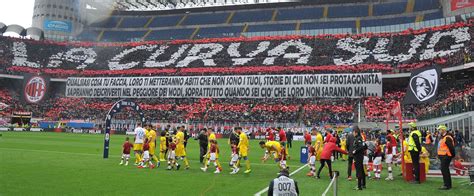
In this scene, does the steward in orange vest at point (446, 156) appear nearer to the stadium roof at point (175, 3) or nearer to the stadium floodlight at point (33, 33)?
the stadium roof at point (175, 3)

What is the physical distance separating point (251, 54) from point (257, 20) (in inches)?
735

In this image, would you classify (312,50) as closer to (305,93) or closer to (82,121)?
(305,93)

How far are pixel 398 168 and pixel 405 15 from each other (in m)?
61.3

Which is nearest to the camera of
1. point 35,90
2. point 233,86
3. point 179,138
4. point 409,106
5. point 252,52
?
point 179,138

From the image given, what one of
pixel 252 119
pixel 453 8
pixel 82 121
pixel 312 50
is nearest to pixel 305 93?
pixel 252 119

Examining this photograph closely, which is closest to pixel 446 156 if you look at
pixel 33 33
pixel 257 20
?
pixel 257 20

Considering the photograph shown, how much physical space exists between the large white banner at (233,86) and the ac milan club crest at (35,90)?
166 inches

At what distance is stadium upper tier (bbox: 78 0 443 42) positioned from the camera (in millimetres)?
74125

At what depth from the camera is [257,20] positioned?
82.9 metres

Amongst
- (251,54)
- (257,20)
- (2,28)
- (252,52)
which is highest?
(257,20)

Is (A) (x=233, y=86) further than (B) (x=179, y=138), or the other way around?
(A) (x=233, y=86)

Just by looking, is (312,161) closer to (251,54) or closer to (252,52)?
(251,54)

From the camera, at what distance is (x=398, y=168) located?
19953 mm

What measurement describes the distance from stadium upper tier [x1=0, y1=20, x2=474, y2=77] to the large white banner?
269 cm
